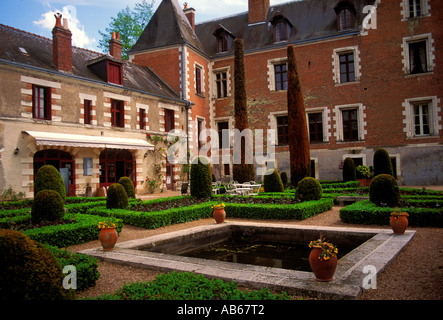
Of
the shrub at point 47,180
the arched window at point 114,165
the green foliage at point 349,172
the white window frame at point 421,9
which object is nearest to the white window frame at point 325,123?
the green foliage at point 349,172

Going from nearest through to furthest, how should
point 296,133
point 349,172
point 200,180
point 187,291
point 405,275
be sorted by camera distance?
point 187,291
point 405,275
point 200,180
point 296,133
point 349,172

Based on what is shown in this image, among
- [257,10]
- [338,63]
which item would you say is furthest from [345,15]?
[257,10]

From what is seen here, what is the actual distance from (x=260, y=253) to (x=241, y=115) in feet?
40.6

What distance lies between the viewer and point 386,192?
9180mm

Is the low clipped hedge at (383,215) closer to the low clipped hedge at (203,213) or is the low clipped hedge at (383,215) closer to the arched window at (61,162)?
the low clipped hedge at (203,213)

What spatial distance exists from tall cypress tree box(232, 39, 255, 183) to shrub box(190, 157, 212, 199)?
16.8ft

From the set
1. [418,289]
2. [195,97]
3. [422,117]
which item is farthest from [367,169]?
[418,289]

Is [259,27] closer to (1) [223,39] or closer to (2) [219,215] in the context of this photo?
(1) [223,39]

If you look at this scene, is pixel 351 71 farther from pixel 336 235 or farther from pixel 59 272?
pixel 59 272

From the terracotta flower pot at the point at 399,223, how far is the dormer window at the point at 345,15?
1776cm

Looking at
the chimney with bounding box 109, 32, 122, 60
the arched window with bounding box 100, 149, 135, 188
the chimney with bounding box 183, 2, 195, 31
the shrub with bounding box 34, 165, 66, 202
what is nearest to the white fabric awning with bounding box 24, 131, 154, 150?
the arched window with bounding box 100, 149, 135, 188

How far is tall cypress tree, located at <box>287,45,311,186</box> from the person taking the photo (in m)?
15.8

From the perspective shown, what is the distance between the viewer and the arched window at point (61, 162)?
14.2 meters
